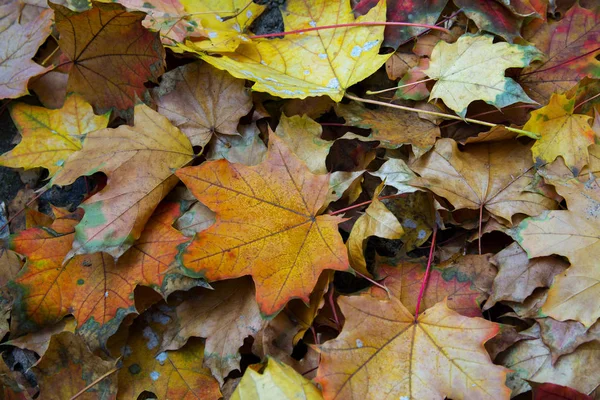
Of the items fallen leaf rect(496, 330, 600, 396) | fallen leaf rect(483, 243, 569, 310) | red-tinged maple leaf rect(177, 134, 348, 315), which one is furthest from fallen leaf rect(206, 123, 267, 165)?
fallen leaf rect(496, 330, 600, 396)

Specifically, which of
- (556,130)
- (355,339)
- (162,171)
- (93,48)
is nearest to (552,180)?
(556,130)

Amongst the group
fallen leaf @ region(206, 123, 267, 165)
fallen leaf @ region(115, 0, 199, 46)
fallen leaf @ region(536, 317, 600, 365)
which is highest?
fallen leaf @ region(115, 0, 199, 46)

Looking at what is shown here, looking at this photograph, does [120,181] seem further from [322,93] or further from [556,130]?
[556,130]

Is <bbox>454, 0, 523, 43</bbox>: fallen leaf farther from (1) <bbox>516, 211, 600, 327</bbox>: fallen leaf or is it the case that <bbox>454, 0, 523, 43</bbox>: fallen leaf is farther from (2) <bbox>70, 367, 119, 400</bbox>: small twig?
(2) <bbox>70, 367, 119, 400</bbox>: small twig

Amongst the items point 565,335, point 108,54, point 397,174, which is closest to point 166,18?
point 108,54

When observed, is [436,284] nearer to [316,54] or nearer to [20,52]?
[316,54]

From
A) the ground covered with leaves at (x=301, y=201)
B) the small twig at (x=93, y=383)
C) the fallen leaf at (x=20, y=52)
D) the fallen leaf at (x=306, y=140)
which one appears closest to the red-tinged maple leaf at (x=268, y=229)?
the ground covered with leaves at (x=301, y=201)
